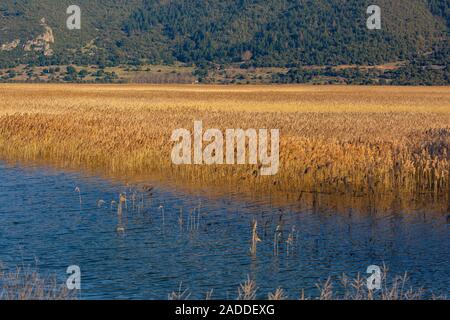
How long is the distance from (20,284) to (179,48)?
175 meters

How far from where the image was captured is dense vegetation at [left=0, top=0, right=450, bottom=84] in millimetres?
150875

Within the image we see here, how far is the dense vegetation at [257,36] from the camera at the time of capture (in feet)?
495

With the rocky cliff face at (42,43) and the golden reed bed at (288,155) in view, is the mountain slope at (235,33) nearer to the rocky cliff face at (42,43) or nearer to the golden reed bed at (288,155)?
the rocky cliff face at (42,43)

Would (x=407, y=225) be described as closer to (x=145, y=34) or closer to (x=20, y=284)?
(x=20, y=284)

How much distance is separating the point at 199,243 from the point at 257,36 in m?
167

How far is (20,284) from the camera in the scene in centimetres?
1272

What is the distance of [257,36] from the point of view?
18025cm

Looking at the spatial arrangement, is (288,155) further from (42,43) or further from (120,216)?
(42,43)
